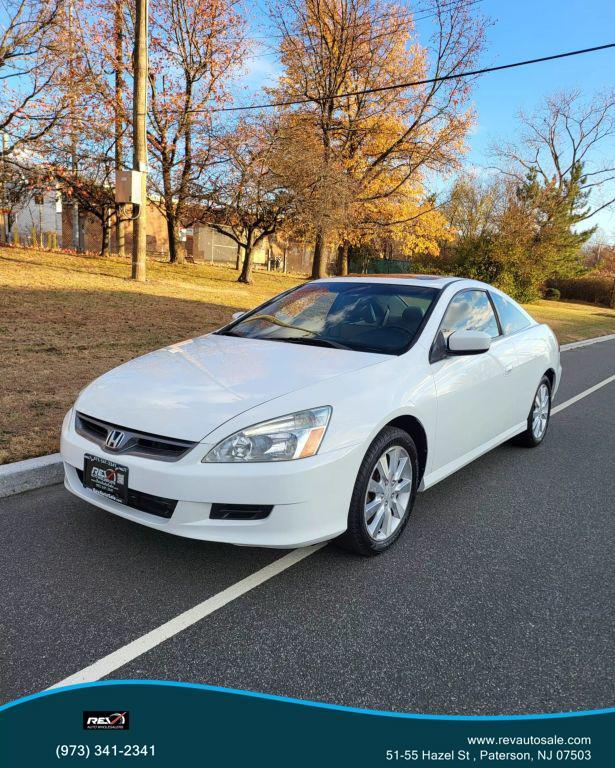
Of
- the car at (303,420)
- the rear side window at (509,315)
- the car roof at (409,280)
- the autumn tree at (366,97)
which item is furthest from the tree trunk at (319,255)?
the car at (303,420)

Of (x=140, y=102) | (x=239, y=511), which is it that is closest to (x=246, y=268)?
(x=140, y=102)

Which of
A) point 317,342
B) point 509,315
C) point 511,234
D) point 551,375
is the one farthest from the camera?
point 511,234

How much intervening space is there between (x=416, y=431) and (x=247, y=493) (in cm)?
127

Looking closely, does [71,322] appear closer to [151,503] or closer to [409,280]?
[409,280]

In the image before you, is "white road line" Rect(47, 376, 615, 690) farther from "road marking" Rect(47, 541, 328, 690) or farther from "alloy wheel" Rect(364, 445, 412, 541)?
"alloy wheel" Rect(364, 445, 412, 541)

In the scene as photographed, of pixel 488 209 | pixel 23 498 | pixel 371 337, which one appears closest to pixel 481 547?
pixel 371 337

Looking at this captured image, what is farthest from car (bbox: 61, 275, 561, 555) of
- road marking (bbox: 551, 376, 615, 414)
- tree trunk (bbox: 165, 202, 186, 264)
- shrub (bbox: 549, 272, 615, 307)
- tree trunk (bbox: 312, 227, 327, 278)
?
shrub (bbox: 549, 272, 615, 307)

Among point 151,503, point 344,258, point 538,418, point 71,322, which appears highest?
point 344,258

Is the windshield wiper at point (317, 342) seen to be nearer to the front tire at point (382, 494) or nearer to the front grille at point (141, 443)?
the front tire at point (382, 494)

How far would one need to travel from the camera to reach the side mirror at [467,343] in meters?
3.66

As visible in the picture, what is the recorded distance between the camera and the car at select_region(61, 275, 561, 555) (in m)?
2.70

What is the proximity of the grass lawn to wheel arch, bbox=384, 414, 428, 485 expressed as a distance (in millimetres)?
2704

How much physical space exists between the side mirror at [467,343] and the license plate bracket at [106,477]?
214 centimetres

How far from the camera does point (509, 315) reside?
504 centimetres
